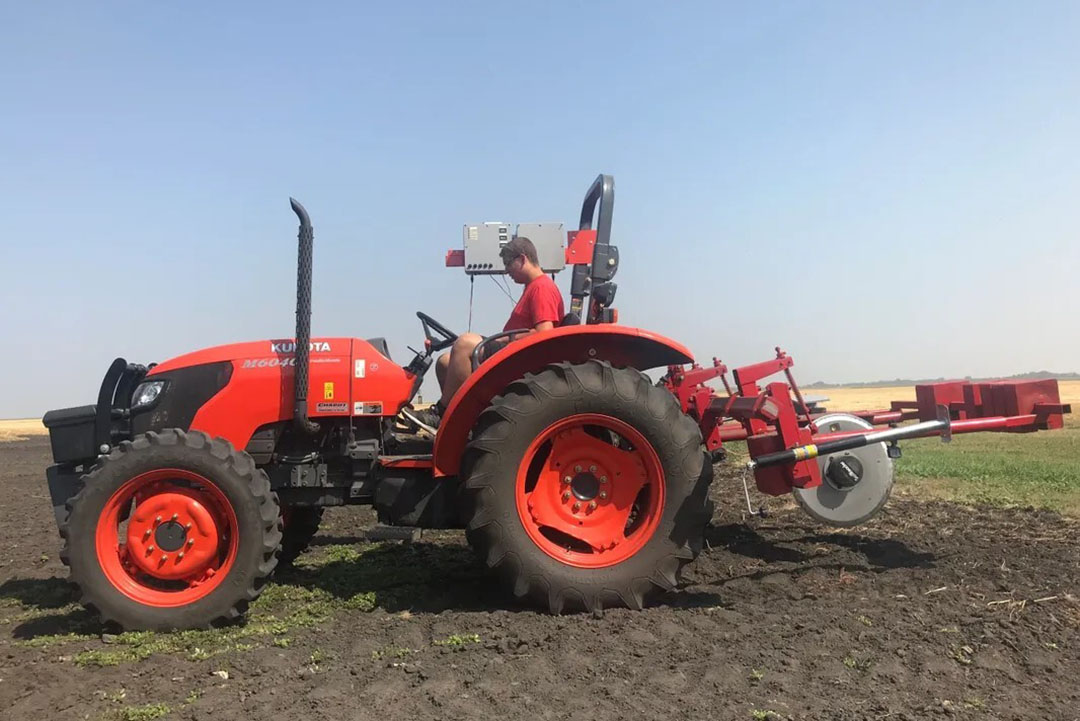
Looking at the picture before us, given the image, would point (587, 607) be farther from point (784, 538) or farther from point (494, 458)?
point (784, 538)

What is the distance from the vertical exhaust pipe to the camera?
4.07m

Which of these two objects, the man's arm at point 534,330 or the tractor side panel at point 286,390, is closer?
the man's arm at point 534,330

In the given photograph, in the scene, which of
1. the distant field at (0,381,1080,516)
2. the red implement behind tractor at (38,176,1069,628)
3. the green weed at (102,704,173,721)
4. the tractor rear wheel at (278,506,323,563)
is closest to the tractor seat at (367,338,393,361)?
the red implement behind tractor at (38,176,1069,628)

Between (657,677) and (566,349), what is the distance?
1712mm

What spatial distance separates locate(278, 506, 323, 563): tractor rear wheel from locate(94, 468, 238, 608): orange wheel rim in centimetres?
115

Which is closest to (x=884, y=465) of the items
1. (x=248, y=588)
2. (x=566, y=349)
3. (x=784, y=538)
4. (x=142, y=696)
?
(x=784, y=538)

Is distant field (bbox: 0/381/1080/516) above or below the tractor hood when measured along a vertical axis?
below

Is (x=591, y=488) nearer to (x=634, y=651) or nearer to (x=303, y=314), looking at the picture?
(x=634, y=651)

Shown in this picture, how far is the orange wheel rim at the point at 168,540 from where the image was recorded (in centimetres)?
365

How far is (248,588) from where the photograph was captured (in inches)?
142

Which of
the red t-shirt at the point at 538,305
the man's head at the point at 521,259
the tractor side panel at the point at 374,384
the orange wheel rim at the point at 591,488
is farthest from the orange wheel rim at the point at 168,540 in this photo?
the man's head at the point at 521,259

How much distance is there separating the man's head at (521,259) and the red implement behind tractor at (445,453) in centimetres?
31

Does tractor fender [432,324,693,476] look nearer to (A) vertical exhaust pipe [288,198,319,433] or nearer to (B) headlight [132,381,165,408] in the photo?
(A) vertical exhaust pipe [288,198,319,433]

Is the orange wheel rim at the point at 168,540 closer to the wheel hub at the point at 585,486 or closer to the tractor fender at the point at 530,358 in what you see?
the tractor fender at the point at 530,358
